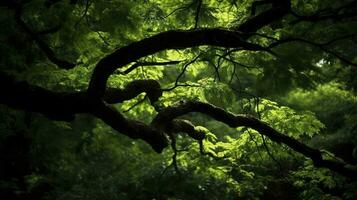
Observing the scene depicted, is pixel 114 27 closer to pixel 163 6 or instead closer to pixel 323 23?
pixel 163 6

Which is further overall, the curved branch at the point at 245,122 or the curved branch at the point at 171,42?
the curved branch at the point at 245,122

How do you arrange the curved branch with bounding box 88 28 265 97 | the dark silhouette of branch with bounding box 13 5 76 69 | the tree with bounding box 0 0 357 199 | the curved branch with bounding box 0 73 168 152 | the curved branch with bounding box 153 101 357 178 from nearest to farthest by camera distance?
the curved branch with bounding box 88 28 265 97 < the curved branch with bounding box 0 73 168 152 < the tree with bounding box 0 0 357 199 < the curved branch with bounding box 153 101 357 178 < the dark silhouette of branch with bounding box 13 5 76 69

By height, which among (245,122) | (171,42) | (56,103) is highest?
(245,122)

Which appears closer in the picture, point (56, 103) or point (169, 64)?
point (56, 103)

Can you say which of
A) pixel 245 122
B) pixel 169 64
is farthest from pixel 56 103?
pixel 245 122

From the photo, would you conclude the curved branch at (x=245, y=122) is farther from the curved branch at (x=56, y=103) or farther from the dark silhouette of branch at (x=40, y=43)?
the dark silhouette of branch at (x=40, y=43)

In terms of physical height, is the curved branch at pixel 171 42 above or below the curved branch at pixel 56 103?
above

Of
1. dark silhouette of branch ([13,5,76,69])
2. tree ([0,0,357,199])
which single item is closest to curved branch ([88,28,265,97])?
tree ([0,0,357,199])

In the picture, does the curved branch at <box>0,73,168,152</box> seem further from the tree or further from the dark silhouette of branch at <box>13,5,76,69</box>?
the dark silhouette of branch at <box>13,5,76,69</box>

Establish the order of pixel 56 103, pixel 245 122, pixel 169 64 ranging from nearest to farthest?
pixel 56 103, pixel 169 64, pixel 245 122

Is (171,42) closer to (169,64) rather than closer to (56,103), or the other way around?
(169,64)

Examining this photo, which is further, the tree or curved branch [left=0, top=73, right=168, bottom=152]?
the tree

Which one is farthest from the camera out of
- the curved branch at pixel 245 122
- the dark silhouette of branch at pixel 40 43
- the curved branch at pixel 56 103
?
the dark silhouette of branch at pixel 40 43

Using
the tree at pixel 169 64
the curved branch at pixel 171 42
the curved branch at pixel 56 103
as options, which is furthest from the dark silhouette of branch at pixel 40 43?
the curved branch at pixel 171 42
